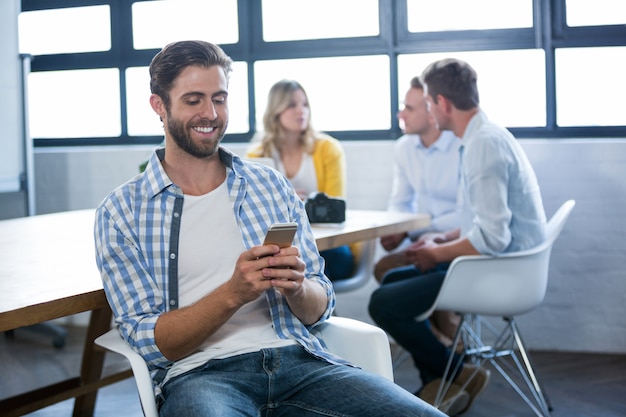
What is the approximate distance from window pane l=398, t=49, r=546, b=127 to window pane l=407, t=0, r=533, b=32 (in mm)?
142

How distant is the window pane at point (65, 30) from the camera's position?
5328 millimetres

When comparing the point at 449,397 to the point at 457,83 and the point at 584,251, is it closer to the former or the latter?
the point at 457,83

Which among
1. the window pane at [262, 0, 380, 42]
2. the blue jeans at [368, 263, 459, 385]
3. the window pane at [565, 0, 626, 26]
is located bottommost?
the blue jeans at [368, 263, 459, 385]

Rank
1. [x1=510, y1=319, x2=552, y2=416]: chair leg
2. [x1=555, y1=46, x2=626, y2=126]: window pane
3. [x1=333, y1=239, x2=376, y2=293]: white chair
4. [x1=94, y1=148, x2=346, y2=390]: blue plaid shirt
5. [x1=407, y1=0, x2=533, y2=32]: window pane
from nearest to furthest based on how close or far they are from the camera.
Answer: [x1=94, y1=148, x2=346, y2=390]: blue plaid shirt, [x1=510, y1=319, x2=552, y2=416]: chair leg, [x1=333, y1=239, x2=376, y2=293]: white chair, [x1=555, y1=46, x2=626, y2=126]: window pane, [x1=407, y1=0, x2=533, y2=32]: window pane

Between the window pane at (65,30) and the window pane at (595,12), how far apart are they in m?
2.70

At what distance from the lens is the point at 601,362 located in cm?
407

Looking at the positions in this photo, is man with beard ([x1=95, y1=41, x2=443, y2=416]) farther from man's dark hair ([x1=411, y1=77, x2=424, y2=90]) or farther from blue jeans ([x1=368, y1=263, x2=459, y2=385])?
man's dark hair ([x1=411, y1=77, x2=424, y2=90])

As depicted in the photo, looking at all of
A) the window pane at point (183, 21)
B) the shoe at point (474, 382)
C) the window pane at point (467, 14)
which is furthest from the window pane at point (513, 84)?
the shoe at point (474, 382)

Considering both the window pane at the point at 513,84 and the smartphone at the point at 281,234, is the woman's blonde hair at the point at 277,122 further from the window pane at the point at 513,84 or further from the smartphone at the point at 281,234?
the smartphone at the point at 281,234

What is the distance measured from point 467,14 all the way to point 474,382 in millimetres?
1978

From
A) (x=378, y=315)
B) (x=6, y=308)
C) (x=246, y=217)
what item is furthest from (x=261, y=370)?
(x=378, y=315)

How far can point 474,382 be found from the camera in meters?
3.39

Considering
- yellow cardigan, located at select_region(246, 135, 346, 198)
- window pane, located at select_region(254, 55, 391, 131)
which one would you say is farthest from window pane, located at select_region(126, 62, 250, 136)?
yellow cardigan, located at select_region(246, 135, 346, 198)

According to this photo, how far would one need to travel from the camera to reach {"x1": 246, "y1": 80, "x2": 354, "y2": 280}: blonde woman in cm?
394
